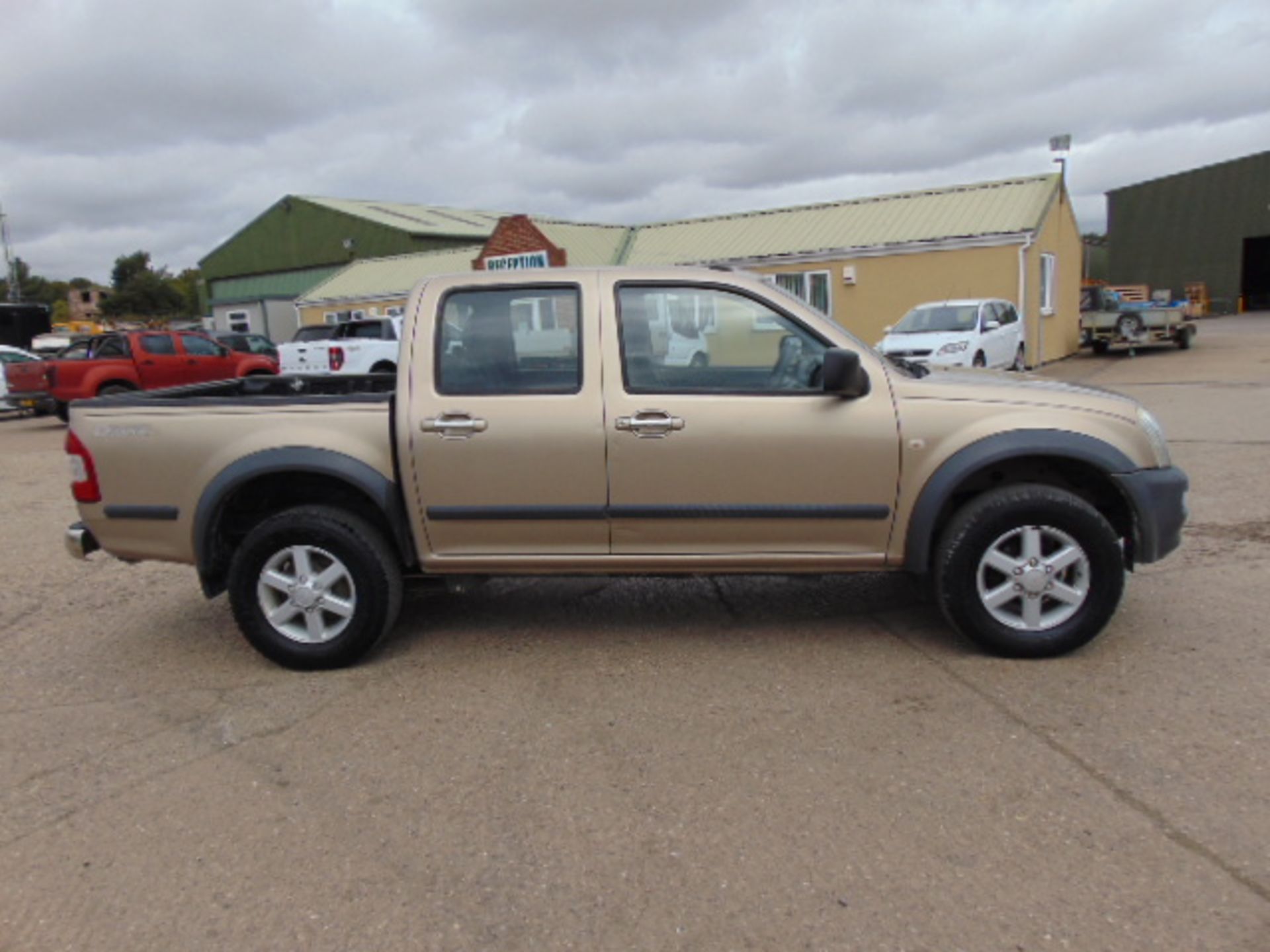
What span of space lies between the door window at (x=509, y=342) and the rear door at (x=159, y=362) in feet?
44.4

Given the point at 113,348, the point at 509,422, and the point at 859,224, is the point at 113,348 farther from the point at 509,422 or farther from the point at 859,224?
the point at 859,224

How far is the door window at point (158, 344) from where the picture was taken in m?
15.9

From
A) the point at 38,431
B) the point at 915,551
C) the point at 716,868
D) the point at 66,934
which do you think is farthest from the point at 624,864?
the point at 38,431

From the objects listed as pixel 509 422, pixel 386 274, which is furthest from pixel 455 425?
pixel 386 274

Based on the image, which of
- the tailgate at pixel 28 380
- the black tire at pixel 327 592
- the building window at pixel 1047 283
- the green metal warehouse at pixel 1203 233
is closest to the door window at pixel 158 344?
the tailgate at pixel 28 380

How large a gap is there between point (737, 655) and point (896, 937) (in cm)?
187

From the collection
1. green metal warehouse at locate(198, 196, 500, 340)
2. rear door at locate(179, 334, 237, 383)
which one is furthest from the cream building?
green metal warehouse at locate(198, 196, 500, 340)

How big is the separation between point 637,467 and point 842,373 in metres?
0.97

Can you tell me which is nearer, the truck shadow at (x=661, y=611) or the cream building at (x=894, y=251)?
the truck shadow at (x=661, y=611)

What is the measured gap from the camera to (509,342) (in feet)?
13.3

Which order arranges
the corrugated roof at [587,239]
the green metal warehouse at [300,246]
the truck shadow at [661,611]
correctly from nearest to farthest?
the truck shadow at [661,611], the corrugated roof at [587,239], the green metal warehouse at [300,246]

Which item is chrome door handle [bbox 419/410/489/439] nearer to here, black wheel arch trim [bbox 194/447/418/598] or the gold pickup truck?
the gold pickup truck

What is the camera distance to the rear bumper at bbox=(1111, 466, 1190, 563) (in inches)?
150

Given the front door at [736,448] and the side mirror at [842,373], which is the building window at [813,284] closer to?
the front door at [736,448]
